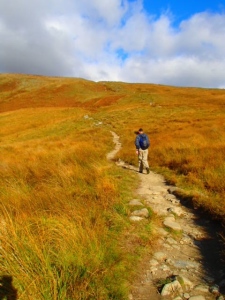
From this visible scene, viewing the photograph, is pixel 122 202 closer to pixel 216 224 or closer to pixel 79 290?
pixel 216 224

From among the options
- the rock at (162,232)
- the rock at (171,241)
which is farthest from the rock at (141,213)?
the rock at (171,241)

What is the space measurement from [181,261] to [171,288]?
0.81m

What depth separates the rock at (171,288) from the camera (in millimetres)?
3605

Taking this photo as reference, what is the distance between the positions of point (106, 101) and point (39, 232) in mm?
61069

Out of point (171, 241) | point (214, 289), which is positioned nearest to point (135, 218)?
point (171, 241)

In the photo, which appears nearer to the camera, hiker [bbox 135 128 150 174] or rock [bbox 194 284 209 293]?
rock [bbox 194 284 209 293]

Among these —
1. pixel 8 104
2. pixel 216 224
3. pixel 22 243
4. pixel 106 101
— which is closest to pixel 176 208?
pixel 216 224

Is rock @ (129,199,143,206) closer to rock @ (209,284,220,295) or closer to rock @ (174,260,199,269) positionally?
rock @ (174,260,199,269)

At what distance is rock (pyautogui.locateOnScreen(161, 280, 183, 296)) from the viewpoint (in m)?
3.61

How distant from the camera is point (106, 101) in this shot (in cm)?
6372

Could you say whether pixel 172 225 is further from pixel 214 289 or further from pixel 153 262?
pixel 214 289

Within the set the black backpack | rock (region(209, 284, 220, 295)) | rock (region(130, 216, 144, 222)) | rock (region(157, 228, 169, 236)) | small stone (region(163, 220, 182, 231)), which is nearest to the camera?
rock (region(209, 284, 220, 295))

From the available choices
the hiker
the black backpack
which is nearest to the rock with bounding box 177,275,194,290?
the hiker

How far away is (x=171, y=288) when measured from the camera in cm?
367
